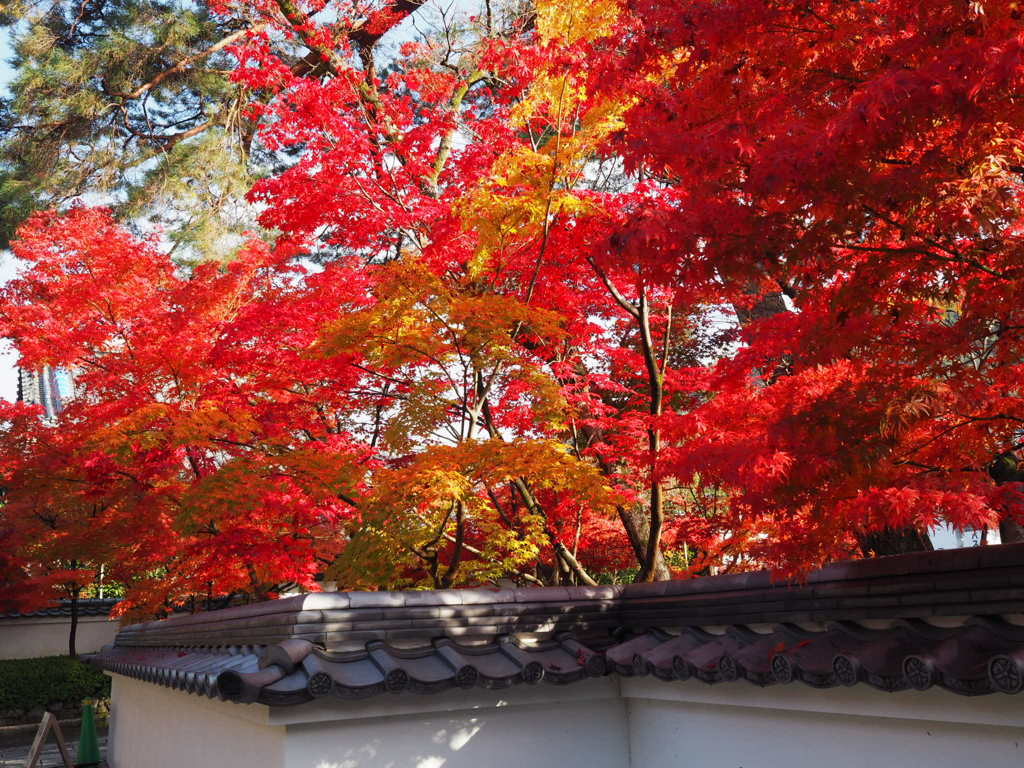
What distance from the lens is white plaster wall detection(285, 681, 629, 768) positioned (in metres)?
5.03

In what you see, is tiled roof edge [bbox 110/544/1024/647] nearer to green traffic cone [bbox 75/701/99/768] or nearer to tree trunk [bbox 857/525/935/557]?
tree trunk [bbox 857/525/935/557]

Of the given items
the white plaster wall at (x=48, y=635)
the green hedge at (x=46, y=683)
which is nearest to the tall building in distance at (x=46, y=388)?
the white plaster wall at (x=48, y=635)

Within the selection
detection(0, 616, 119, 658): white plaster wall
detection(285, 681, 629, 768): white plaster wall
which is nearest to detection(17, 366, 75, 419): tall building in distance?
detection(0, 616, 119, 658): white plaster wall

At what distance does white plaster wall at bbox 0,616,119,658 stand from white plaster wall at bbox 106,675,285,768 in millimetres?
10616

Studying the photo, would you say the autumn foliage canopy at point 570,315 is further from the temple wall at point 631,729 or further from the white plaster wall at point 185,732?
the white plaster wall at point 185,732

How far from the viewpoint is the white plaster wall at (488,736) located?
5027 mm

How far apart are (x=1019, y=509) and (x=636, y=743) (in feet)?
8.95

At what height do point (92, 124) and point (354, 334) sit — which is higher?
point (92, 124)

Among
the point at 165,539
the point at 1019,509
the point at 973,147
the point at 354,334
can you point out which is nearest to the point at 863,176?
the point at 973,147

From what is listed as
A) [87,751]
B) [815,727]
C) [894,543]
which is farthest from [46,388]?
[815,727]

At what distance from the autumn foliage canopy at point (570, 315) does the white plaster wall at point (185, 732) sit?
1842 mm

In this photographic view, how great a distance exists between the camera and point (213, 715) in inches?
258

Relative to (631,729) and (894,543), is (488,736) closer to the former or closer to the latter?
(631,729)

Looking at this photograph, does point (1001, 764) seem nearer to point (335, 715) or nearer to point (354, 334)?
point (335, 715)
